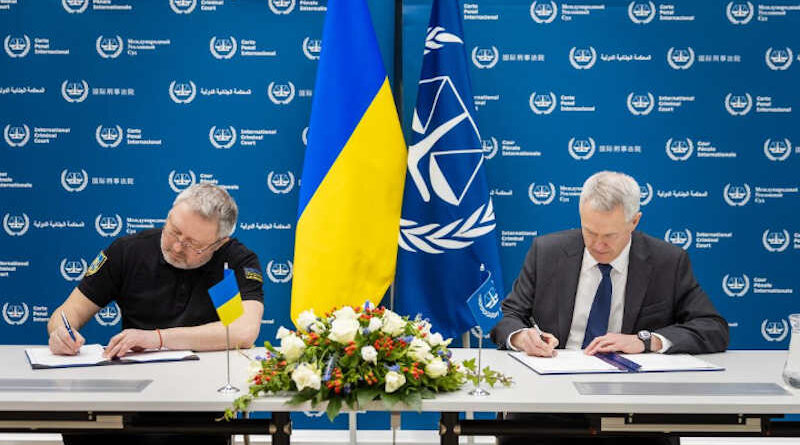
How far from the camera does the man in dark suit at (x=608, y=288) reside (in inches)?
105

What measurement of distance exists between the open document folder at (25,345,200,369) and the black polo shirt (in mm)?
344

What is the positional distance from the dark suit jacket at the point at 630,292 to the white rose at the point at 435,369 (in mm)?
685

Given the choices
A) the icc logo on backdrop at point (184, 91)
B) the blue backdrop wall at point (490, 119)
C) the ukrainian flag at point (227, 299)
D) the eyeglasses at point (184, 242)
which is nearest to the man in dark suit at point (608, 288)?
the ukrainian flag at point (227, 299)

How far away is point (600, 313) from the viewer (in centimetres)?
280

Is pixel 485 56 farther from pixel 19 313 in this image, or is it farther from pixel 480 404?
pixel 19 313

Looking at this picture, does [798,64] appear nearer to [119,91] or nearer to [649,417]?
[649,417]

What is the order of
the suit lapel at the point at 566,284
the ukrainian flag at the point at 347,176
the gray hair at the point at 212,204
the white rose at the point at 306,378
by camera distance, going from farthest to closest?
the ukrainian flag at the point at 347,176
the suit lapel at the point at 566,284
the gray hair at the point at 212,204
the white rose at the point at 306,378

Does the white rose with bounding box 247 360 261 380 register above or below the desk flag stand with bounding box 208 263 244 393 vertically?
below

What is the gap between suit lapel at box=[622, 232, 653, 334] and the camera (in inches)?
110

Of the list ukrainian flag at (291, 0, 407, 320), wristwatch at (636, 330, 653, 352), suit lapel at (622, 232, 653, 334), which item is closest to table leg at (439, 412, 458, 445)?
wristwatch at (636, 330, 653, 352)

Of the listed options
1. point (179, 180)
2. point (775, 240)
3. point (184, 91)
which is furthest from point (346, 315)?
point (775, 240)

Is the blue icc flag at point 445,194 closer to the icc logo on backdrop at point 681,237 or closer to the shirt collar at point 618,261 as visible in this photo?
the shirt collar at point 618,261

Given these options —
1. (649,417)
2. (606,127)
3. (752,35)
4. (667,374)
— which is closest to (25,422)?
(649,417)

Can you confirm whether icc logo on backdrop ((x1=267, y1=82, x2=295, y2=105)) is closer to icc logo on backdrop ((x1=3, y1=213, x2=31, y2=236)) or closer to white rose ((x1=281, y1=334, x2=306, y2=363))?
icc logo on backdrop ((x1=3, y1=213, x2=31, y2=236))
